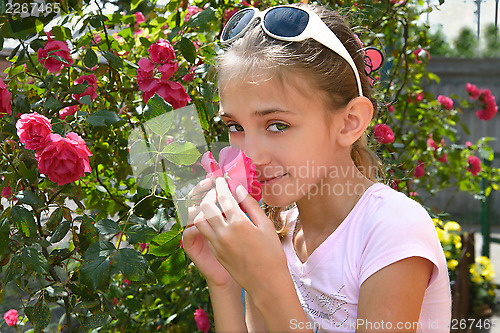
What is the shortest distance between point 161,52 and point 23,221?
584 mm

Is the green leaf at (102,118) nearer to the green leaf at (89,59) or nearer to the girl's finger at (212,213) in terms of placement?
the green leaf at (89,59)

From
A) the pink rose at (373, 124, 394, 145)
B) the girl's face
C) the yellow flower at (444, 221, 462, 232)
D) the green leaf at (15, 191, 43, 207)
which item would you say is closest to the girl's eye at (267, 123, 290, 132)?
the girl's face

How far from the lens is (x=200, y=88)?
1.61m

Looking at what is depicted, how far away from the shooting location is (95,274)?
3.76 feet

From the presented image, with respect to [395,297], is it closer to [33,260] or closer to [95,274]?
[95,274]

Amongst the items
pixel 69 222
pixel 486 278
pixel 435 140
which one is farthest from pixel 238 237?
pixel 486 278

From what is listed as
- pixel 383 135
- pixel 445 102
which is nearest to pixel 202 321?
pixel 383 135

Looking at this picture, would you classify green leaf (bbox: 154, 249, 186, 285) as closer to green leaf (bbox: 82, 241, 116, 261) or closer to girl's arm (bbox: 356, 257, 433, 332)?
green leaf (bbox: 82, 241, 116, 261)

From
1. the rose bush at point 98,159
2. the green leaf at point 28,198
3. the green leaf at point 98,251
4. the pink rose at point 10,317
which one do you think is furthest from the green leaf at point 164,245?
the pink rose at point 10,317

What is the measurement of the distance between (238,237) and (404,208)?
14.5 inches

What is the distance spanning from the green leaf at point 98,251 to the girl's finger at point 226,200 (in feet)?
1.08

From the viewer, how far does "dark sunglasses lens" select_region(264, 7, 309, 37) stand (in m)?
1.24

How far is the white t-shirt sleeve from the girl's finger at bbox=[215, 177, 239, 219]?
30cm

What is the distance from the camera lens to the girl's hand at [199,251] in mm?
1116
